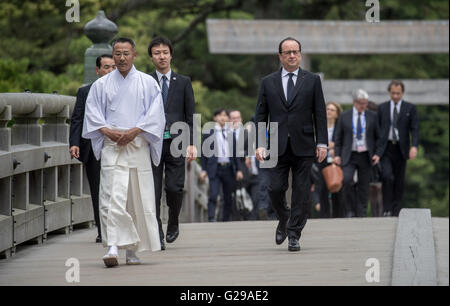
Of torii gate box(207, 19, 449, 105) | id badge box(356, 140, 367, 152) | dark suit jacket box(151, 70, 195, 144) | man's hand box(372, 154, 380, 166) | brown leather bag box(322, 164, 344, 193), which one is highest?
torii gate box(207, 19, 449, 105)

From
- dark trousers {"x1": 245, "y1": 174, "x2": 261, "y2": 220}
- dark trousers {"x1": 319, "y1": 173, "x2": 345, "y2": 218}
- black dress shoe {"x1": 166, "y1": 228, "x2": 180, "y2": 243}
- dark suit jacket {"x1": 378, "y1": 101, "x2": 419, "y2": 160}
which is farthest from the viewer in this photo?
dark trousers {"x1": 245, "y1": 174, "x2": 261, "y2": 220}

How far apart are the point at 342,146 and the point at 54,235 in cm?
481

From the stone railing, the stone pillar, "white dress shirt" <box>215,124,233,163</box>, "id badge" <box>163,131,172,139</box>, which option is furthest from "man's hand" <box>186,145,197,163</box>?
"white dress shirt" <box>215,124,233,163</box>

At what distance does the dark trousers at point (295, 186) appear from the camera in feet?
30.9

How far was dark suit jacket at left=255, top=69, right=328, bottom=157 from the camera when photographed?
938cm

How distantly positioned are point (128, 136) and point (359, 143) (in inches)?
256

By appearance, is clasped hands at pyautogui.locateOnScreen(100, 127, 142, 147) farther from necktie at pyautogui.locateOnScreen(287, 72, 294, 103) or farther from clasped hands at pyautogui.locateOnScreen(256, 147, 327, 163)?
necktie at pyautogui.locateOnScreen(287, 72, 294, 103)

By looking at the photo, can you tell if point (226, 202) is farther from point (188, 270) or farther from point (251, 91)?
point (251, 91)

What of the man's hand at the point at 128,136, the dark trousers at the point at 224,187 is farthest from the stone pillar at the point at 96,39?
the man's hand at the point at 128,136

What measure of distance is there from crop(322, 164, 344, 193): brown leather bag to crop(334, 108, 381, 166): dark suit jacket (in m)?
0.17

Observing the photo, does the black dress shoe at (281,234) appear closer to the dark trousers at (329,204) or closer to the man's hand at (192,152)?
the man's hand at (192,152)

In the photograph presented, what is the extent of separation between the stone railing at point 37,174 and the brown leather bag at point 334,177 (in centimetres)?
349

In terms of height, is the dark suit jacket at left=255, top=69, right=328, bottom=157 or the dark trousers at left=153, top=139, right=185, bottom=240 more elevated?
the dark suit jacket at left=255, top=69, right=328, bottom=157

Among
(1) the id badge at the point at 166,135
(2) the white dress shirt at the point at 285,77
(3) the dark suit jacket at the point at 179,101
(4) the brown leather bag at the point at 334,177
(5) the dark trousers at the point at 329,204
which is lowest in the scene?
(5) the dark trousers at the point at 329,204
